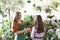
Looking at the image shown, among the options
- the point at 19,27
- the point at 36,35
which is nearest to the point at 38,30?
the point at 36,35

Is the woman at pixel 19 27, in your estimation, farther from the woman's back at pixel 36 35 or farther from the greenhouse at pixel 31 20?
the woman's back at pixel 36 35

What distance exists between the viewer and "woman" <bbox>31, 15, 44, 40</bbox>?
6.16 ft

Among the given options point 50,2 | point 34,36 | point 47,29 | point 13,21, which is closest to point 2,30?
point 13,21

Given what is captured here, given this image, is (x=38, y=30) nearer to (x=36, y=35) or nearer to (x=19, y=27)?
(x=36, y=35)

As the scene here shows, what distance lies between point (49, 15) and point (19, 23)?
1.20 feet

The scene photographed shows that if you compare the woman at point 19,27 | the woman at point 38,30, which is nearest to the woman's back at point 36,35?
the woman at point 38,30

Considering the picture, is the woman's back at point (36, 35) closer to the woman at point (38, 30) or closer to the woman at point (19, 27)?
the woman at point (38, 30)

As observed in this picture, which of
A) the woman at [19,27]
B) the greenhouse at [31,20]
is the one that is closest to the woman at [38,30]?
the greenhouse at [31,20]

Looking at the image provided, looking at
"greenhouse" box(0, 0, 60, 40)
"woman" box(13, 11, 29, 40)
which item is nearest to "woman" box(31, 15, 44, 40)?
"greenhouse" box(0, 0, 60, 40)

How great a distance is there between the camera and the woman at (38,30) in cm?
188

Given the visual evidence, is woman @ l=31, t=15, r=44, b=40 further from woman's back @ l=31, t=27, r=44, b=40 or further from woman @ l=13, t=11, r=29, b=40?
woman @ l=13, t=11, r=29, b=40

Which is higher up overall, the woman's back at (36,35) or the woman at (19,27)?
the woman at (19,27)

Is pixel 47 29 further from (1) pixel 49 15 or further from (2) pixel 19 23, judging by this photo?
(2) pixel 19 23

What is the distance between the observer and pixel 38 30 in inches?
74.2
